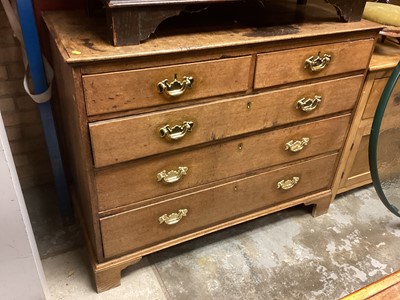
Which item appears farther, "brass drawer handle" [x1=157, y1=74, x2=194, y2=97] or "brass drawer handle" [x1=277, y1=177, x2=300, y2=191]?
"brass drawer handle" [x1=277, y1=177, x2=300, y2=191]

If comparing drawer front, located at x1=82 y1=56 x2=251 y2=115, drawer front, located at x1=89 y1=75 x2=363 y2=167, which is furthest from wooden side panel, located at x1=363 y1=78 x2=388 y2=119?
drawer front, located at x1=82 y1=56 x2=251 y2=115

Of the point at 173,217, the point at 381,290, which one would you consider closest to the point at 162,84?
the point at 173,217

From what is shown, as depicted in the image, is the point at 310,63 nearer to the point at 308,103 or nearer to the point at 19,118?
the point at 308,103

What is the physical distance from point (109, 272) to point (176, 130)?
2.08 feet

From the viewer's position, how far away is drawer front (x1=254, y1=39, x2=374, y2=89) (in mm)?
1285

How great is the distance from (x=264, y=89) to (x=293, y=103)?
0.16 m

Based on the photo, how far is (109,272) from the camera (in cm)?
145

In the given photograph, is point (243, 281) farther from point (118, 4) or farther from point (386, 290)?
point (118, 4)

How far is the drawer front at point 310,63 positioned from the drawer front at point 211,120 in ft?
0.16

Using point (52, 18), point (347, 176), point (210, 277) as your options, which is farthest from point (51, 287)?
point (347, 176)

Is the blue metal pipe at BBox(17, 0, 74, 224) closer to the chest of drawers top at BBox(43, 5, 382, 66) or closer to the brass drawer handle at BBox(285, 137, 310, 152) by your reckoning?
the chest of drawers top at BBox(43, 5, 382, 66)

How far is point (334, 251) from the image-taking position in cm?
172

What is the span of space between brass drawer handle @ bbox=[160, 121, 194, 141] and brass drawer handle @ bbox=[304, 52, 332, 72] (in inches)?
19.0

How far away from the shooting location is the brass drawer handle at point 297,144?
1550mm
